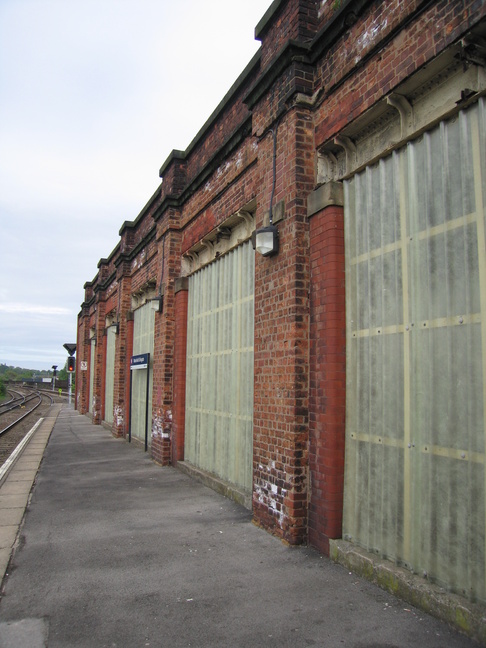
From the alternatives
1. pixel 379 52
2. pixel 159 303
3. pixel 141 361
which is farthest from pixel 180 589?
pixel 141 361

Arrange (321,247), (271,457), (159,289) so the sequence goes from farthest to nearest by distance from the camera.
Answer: (159,289), (271,457), (321,247)

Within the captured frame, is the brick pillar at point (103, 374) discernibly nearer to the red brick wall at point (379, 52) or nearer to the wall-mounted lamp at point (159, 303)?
the wall-mounted lamp at point (159, 303)

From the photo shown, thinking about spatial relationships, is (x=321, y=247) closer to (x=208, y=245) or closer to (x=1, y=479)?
(x=208, y=245)

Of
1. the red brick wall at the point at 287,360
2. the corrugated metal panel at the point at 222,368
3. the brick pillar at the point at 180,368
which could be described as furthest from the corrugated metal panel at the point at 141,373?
the red brick wall at the point at 287,360

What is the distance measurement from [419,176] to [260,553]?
369 cm

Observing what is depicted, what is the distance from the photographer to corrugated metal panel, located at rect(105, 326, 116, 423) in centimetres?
Answer: 1816

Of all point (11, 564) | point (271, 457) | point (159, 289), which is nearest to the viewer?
point (11, 564)

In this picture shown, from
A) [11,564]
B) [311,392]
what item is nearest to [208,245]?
[311,392]

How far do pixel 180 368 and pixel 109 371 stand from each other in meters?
10.2

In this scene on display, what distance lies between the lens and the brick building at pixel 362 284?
3557mm

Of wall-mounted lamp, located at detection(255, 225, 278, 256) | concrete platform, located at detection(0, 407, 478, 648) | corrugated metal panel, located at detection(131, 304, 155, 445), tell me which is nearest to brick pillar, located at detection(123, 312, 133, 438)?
corrugated metal panel, located at detection(131, 304, 155, 445)

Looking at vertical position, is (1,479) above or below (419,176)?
below

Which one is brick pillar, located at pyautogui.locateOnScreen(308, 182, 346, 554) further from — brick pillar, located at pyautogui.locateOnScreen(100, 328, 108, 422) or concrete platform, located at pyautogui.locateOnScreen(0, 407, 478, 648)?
brick pillar, located at pyautogui.locateOnScreen(100, 328, 108, 422)

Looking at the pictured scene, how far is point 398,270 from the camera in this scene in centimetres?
422
